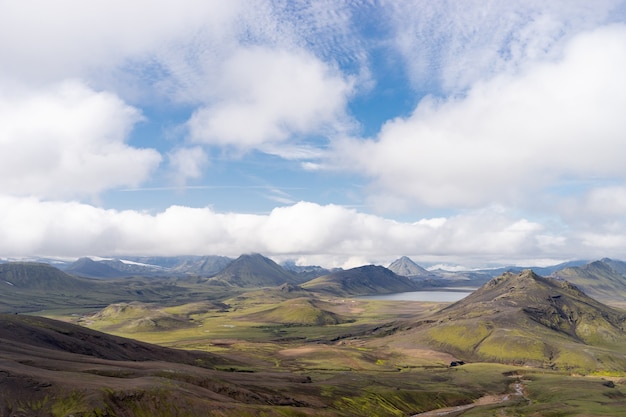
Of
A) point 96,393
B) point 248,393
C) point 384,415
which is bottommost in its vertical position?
point 384,415

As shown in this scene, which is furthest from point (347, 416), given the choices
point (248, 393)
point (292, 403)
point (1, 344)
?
point (1, 344)

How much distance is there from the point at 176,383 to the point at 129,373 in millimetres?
21581

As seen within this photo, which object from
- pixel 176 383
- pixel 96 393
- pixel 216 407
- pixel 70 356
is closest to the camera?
pixel 96 393

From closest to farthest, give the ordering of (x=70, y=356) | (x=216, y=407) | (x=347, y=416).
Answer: (x=216, y=407) → (x=347, y=416) → (x=70, y=356)

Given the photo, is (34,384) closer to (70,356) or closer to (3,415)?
(3,415)

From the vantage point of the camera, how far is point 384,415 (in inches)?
7638

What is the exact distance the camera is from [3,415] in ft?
378

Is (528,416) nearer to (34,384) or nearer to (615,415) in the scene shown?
(615,415)

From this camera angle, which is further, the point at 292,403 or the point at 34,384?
the point at 292,403

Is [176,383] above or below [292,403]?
above

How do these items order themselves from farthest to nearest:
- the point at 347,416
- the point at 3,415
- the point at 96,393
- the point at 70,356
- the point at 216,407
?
the point at 70,356, the point at 347,416, the point at 216,407, the point at 96,393, the point at 3,415

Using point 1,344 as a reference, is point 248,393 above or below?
below

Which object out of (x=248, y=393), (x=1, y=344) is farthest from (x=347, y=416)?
(x=1, y=344)

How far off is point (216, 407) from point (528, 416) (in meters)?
139
